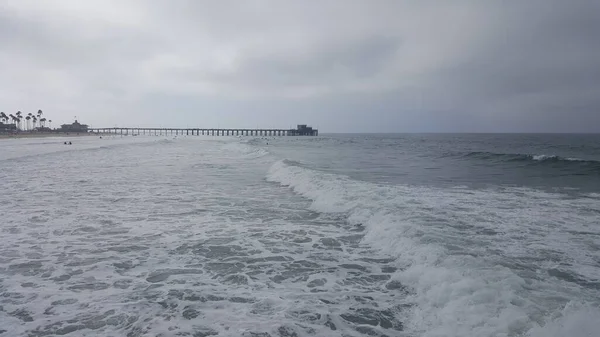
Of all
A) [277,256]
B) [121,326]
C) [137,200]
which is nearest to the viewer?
[121,326]

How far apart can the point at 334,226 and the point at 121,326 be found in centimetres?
545

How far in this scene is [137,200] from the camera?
36.5ft

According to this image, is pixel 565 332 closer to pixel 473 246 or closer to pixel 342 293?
pixel 342 293

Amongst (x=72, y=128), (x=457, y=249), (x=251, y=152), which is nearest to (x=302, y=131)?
(x=72, y=128)

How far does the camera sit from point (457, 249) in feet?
19.8

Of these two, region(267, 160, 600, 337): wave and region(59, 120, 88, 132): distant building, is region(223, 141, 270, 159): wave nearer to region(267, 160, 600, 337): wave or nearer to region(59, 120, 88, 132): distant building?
region(267, 160, 600, 337): wave

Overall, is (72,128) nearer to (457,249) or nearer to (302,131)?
(302,131)

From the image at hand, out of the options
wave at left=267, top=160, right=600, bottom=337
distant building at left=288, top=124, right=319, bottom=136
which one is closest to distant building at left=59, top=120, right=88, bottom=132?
distant building at left=288, top=124, right=319, bottom=136

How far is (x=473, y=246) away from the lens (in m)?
6.29

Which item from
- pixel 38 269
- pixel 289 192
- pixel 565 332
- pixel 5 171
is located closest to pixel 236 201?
pixel 289 192

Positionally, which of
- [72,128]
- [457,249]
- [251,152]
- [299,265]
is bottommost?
[299,265]

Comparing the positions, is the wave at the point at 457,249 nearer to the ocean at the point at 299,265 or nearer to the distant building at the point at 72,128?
the ocean at the point at 299,265

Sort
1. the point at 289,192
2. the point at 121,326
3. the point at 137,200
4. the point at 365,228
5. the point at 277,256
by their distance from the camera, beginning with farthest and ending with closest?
1. the point at 289,192
2. the point at 137,200
3. the point at 365,228
4. the point at 277,256
5. the point at 121,326

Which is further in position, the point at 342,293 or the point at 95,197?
the point at 95,197
